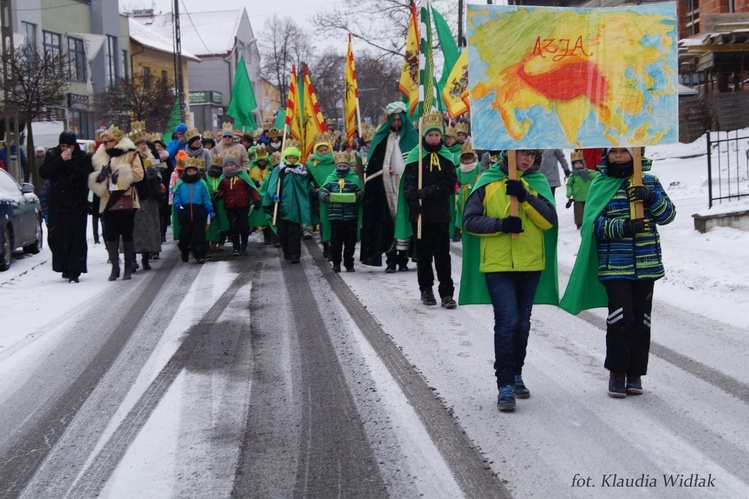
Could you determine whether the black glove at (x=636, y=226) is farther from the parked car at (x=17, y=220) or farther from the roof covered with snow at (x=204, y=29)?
the roof covered with snow at (x=204, y=29)

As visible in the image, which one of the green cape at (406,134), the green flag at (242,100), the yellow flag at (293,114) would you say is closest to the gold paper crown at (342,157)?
the green cape at (406,134)

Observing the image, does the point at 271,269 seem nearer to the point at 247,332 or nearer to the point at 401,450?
the point at 247,332

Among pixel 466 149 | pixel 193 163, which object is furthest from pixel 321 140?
pixel 466 149

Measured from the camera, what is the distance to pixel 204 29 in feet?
283

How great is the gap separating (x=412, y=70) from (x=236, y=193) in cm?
573

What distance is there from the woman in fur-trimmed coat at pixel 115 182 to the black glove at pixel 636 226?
8804mm

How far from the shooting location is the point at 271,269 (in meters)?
14.5

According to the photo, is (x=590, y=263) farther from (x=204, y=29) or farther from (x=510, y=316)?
(x=204, y=29)

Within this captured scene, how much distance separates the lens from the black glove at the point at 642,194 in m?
6.31

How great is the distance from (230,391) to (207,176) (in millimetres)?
10522

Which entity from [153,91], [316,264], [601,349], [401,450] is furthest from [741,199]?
[153,91]

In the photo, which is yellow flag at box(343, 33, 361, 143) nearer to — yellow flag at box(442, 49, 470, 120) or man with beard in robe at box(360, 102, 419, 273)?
yellow flag at box(442, 49, 470, 120)

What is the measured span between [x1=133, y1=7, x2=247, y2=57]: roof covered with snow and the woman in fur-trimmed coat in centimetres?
6954

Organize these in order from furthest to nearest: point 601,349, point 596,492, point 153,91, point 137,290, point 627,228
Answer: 1. point 153,91
2. point 137,290
3. point 601,349
4. point 627,228
5. point 596,492
